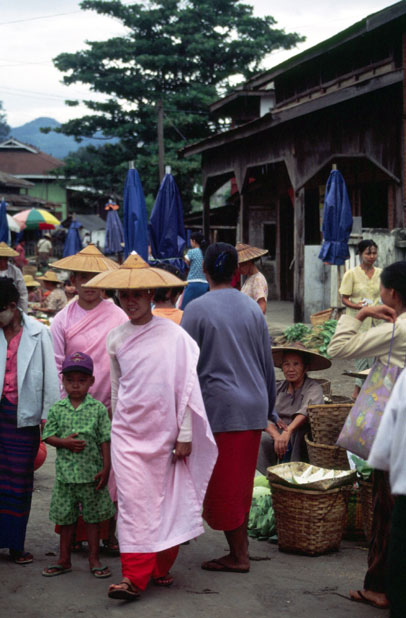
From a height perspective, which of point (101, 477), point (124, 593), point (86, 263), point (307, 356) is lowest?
point (124, 593)

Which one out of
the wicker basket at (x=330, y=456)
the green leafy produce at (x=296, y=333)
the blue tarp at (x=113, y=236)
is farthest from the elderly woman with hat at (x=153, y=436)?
the blue tarp at (x=113, y=236)

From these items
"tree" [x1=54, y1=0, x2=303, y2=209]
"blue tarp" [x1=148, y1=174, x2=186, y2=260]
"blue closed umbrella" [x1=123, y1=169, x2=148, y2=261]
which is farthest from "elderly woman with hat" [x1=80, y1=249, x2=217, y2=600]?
"tree" [x1=54, y1=0, x2=303, y2=209]

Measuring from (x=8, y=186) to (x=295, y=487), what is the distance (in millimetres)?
42122

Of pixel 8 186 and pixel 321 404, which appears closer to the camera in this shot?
pixel 321 404

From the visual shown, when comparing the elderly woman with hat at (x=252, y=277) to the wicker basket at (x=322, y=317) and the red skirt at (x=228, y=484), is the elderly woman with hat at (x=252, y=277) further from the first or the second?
the wicker basket at (x=322, y=317)

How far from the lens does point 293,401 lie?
602 centimetres

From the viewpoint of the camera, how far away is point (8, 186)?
147ft

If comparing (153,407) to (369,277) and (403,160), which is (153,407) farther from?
(403,160)

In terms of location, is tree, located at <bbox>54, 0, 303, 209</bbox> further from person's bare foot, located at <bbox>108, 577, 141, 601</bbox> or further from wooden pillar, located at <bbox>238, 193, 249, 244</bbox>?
person's bare foot, located at <bbox>108, 577, 141, 601</bbox>

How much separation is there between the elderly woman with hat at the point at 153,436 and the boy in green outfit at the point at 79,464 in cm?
27

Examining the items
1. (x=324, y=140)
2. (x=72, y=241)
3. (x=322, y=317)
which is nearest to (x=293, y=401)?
(x=322, y=317)

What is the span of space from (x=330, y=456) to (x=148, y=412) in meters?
1.74

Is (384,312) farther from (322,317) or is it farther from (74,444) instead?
(322,317)

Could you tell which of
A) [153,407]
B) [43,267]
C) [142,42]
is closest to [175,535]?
[153,407]
